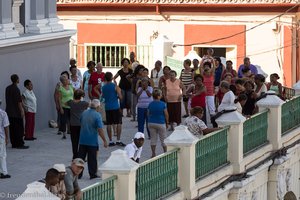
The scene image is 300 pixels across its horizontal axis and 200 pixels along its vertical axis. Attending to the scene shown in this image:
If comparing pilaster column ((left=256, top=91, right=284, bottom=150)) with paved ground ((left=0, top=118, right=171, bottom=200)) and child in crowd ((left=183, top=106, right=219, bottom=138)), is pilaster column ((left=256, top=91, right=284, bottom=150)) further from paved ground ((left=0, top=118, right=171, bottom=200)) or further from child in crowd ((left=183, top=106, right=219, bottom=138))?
child in crowd ((left=183, top=106, right=219, bottom=138))

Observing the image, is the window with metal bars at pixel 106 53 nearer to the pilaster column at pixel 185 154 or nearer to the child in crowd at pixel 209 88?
the child in crowd at pixel 209 88

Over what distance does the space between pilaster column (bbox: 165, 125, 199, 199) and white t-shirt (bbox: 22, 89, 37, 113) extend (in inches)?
235

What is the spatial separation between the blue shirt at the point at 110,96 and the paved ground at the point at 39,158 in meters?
0.70

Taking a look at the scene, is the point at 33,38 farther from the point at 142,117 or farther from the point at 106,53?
the point at 106,53

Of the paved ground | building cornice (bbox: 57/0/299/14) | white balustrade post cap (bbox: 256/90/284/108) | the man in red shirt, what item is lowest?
the paved ground

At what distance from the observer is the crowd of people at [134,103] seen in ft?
74.6

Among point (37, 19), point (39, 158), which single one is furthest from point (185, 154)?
point (37, 19)

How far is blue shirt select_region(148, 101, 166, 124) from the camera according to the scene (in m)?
24.5

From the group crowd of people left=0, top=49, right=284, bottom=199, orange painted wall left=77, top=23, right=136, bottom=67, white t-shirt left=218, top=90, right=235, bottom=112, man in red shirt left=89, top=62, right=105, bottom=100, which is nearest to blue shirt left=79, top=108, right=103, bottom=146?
crowd of people left=0, top=49, right=284, bottom=199

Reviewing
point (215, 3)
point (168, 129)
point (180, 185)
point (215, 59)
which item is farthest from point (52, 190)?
point (215, 3)

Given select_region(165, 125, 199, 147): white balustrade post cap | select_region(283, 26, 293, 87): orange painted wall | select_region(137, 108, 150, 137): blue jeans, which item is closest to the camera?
select_region(165, 125, 199, 147): white balustrade post cap

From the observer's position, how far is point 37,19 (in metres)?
29.2

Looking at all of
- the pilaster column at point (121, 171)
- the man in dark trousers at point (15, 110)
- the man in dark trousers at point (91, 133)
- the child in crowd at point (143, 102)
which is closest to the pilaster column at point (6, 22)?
the man in dark trousers at point (15, 110)

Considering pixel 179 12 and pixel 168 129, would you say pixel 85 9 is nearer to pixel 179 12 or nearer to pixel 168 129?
pixel 179 12
